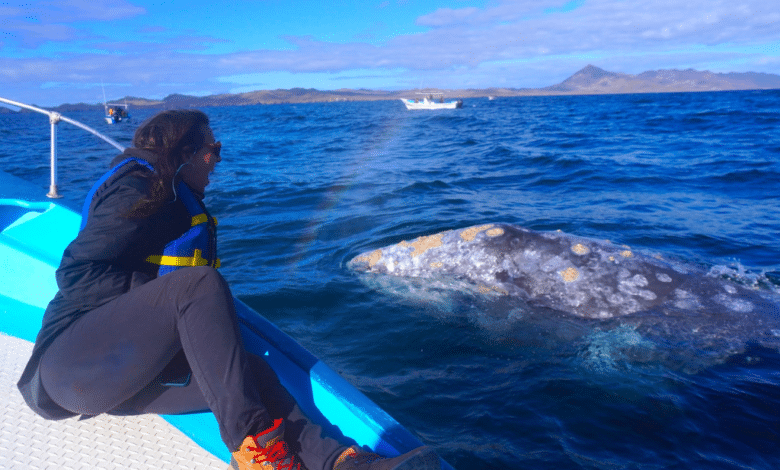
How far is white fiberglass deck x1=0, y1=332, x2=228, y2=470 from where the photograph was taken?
7.82 feet

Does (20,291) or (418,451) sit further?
(20,291)

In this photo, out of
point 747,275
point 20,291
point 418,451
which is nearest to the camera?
point 418,451

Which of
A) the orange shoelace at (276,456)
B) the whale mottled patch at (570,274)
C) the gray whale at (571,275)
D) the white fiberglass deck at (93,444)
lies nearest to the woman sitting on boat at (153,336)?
the orange shoelace at (276,456)

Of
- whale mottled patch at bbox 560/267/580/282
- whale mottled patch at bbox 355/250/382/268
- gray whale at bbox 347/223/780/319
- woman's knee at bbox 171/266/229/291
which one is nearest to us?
woman's knee at bbox 171/266/229/291

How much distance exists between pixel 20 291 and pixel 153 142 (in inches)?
84.2

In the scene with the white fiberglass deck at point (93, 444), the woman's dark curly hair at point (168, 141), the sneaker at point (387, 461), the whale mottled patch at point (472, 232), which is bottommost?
the white fiberglass deck at point (93, 444)

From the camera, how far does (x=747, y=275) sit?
562cm

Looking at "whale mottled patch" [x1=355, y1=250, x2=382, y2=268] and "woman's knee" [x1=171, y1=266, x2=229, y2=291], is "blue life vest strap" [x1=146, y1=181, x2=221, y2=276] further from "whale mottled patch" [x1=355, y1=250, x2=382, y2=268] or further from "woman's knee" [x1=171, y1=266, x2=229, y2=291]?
"whale mottled patch" [x1=355, y1=250, x2=382, y2=268]

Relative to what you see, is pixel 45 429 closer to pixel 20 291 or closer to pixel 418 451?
pixel 20 291

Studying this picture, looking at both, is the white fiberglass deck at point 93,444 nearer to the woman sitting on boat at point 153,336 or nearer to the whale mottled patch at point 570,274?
the woman sitting on boat at point 153,336

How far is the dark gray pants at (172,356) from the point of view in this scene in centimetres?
206

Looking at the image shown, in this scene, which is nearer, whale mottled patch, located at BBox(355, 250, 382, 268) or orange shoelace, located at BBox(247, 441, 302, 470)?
orange shoelace, located at BBox(247, 441, 302, 470)

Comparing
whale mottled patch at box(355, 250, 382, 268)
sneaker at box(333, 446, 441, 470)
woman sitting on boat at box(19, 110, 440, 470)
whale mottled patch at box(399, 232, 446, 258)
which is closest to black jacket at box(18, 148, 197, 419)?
woman sitting on boat at box(19, 110, 440, 470)

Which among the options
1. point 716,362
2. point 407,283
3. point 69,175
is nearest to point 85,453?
point 407,283
